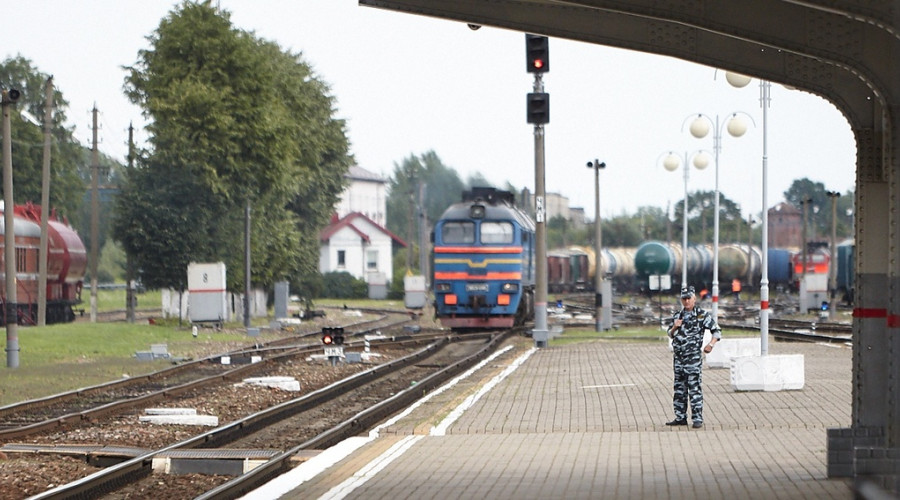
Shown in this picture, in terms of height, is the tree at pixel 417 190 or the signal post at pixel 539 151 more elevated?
the tree at pixel 417 190

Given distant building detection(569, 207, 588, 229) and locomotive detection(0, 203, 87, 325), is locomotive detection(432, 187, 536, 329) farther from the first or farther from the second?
distant building detection(569, 207, 588, 229)

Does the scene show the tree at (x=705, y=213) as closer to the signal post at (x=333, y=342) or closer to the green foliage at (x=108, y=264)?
the green foliage at (x=108, y=264)

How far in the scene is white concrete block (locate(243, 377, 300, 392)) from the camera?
23.0 metres

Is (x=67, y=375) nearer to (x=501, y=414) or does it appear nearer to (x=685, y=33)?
(x=501, y=414)

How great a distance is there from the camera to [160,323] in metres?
46.5

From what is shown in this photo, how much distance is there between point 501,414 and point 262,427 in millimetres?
3063

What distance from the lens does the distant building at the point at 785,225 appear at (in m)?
144

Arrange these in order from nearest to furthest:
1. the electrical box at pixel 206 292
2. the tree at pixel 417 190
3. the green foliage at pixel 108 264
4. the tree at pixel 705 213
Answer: the electrical box at pixel 206 292 → the green foliage at pixel 108 264 → the tree at pixel 417 190 → the tree at pixel 705 213

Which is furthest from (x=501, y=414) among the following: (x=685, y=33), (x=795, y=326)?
(x=795, y=326)

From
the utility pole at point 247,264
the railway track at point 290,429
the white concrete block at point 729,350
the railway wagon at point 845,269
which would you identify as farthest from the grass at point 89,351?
the railway wagon at point 845,269

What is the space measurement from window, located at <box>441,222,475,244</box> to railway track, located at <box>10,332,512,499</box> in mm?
10099

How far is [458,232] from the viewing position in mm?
41062

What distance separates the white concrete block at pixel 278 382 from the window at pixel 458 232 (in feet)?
56.2

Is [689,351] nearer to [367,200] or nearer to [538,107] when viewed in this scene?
[538,107]
